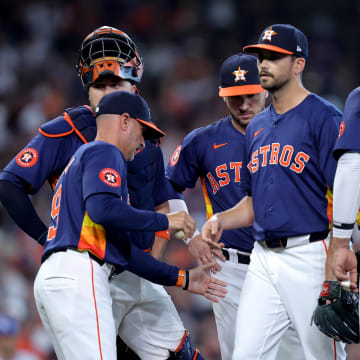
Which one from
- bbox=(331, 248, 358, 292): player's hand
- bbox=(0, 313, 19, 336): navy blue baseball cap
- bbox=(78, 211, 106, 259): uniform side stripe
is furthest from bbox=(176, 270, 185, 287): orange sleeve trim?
bbox=(0, 313, 19, 336): navy blue baseball cap

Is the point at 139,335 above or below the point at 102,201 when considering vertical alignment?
below

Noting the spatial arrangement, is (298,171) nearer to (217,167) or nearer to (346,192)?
(346,192)

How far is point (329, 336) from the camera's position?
3271 millimetres

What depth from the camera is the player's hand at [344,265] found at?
10.4ft

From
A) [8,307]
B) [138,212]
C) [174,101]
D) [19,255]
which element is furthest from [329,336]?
[174,101]

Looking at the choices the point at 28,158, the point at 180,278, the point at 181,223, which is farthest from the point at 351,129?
the point at 28,158

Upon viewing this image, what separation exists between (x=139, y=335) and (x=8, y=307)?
3.21 meters

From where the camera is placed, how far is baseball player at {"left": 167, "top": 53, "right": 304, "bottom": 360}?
170 inches

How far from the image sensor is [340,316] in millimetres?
3209

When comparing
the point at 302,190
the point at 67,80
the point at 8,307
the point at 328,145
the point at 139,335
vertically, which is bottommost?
the point at 8,307

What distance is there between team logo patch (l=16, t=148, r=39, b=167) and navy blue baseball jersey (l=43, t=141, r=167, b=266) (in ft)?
1.41

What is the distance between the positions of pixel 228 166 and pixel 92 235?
1.34 meters

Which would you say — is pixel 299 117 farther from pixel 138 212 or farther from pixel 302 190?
pixel 138 212

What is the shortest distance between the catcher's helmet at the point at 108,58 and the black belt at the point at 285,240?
3.92 ft
